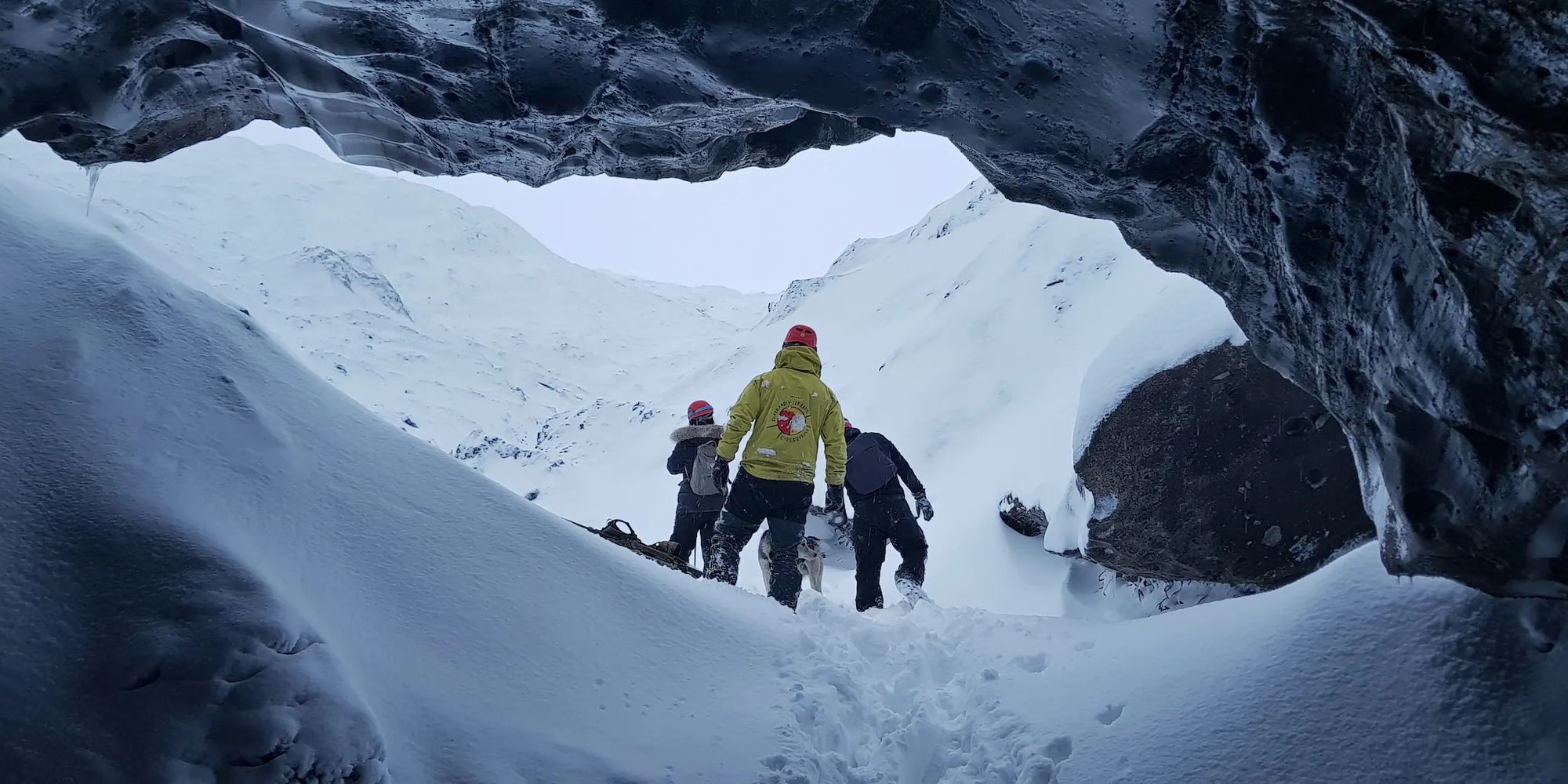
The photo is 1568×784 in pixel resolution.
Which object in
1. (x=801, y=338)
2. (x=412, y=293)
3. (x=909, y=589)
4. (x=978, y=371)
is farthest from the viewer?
(x=412, y=293)

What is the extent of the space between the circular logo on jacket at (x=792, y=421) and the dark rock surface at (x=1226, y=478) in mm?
1986

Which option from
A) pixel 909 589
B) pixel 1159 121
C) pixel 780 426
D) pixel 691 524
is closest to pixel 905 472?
pixel 909 589

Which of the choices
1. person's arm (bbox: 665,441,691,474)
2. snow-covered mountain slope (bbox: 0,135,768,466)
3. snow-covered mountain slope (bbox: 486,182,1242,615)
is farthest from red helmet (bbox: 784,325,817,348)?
snow-covered mountain slope (bbox: 0,135,768,466)

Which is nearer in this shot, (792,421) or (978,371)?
(792,421)

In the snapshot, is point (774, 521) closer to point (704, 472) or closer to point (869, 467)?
point (869, 467)

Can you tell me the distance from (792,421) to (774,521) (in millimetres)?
591

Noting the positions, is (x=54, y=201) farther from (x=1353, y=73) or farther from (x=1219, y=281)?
(x=1219, y=281)

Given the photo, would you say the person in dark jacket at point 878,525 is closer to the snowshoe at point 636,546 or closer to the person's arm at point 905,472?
the person's arm at point 905,472

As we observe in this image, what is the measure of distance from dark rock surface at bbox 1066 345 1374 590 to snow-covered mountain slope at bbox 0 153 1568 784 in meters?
1.85

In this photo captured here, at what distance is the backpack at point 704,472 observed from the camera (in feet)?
21.5

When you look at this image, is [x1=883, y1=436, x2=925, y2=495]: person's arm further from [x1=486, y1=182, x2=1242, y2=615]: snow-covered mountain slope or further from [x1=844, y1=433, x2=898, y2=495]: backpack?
[x1=486, y1=182, x2=1242, y2=615]: snow-covered mountain slope

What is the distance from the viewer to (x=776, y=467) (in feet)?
16.6

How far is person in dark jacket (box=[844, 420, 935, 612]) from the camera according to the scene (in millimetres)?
5898

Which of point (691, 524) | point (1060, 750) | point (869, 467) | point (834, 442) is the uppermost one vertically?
point (1060, 750)
